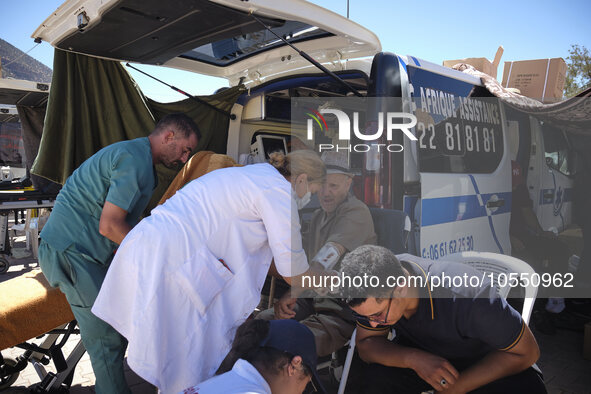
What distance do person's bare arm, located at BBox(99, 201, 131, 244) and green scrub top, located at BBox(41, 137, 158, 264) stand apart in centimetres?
6

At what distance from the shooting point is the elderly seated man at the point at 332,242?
244 cm

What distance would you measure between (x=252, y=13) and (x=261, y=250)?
1.20 m

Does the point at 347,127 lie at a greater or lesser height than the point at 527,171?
greater

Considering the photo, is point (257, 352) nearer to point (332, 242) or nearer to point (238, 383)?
point (238, 383)

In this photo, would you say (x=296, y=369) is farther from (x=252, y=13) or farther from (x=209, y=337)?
(x=252, y=13)

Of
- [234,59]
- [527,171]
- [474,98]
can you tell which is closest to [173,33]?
[234,59]

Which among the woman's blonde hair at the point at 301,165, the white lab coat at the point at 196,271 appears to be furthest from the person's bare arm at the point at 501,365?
the woman's blonde hair at the point at 301,165

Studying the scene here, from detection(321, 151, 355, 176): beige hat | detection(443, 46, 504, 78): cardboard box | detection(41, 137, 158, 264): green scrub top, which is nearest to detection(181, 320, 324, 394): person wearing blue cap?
detection(41, 137, 158, 264): green scrub top

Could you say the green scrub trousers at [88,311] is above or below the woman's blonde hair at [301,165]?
below

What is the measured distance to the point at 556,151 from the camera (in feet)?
14.9

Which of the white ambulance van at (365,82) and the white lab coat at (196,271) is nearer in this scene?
the white lab coat at (196,271)

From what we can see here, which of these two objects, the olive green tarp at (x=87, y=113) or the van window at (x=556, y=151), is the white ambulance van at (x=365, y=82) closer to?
the olive green tarp at (x=87, y=113)

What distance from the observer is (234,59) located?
371 centimetres

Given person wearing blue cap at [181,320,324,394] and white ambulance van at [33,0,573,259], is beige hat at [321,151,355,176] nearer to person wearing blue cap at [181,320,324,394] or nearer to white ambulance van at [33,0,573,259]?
white ambulance van at [33,0,573,259]
